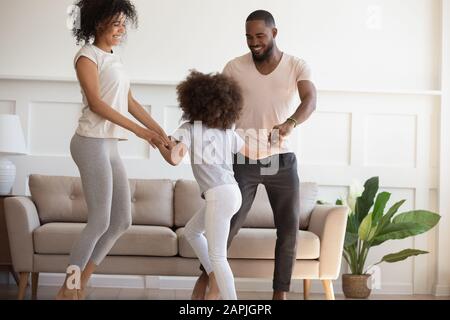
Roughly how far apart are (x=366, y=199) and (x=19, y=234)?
2107mm

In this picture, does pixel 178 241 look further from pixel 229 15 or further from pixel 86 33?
pixel 229 15

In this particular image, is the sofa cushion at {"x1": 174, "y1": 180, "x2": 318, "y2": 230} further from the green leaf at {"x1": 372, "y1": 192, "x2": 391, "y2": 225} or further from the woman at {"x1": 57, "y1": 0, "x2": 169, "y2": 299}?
the woman at {"x1": 57, "y1": 0, "x2": 169, "y2": 299}

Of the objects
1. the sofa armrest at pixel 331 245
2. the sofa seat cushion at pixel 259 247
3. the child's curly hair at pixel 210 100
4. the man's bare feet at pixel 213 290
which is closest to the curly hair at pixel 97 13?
the child's curly hair at pixel 210 100

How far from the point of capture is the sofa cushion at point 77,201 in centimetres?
443

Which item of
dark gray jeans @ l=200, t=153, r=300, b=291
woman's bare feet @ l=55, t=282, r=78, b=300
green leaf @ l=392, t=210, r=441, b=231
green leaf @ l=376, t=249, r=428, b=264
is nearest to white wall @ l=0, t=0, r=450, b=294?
green leaf @ l=376, t=249, r=428, b=264

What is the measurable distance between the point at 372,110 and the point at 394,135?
232mm

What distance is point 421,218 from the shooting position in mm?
4730

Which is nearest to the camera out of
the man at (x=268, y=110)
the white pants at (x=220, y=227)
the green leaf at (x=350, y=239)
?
the white pants at (x=220, y=227)

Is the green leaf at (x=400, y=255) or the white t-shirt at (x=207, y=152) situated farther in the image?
the green leaf at (x=400, y=255)

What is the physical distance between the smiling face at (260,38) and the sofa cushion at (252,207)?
134 centimetres

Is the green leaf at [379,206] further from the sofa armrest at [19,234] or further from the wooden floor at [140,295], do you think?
the sofa armrest at [19,234]

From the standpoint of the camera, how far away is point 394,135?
204 inches

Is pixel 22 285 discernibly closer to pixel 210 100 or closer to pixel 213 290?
pixel 213 290

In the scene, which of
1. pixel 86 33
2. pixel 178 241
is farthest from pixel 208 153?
pixel 178 241
